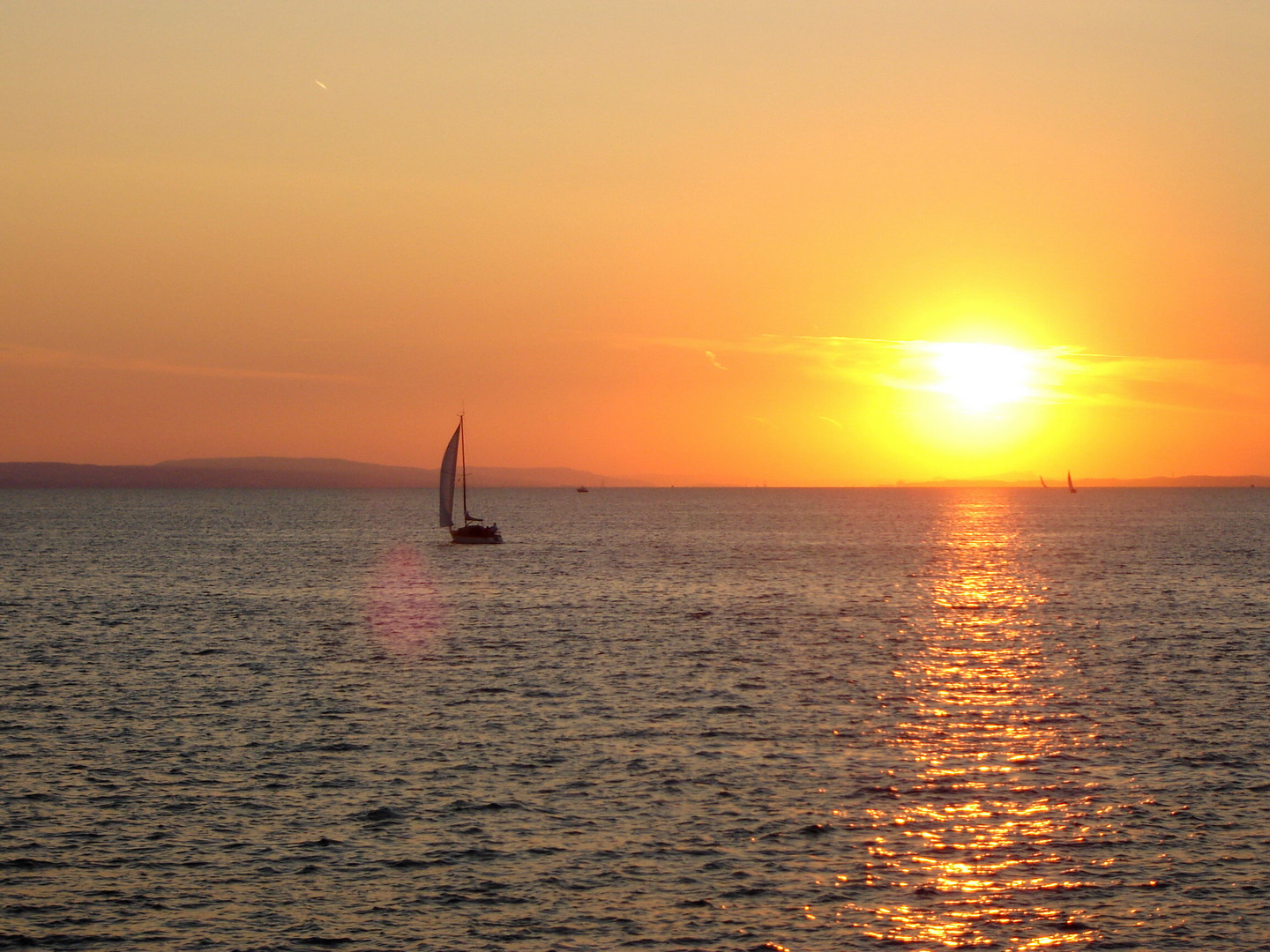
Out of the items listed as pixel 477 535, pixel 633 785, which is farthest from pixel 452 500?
pixel 633 785

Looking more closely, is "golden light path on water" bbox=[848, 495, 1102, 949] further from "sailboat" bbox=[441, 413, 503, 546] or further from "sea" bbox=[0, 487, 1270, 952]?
"sailboat" bbox=[441, 413, 503, 546]

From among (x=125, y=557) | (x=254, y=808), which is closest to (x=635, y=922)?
(x=254, y=808)

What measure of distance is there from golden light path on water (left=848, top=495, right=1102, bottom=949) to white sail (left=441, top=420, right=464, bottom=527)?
87.0 meters

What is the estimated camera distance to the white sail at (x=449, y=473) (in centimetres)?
14238

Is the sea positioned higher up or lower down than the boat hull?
lower down

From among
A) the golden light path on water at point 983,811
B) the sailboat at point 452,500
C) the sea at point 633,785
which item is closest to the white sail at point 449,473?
the sailboat at point 452,500

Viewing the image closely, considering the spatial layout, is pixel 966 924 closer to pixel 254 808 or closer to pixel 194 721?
pixel 254 808

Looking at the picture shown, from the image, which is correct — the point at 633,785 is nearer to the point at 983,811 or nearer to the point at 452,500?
the point at 983,811

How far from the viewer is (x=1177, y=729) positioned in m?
41.9

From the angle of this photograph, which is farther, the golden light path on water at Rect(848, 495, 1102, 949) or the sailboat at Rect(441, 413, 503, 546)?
the sailboat at Rect(441, 413, 503, 546)

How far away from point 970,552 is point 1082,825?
144 m

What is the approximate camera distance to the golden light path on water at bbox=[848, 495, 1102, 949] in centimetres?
2438

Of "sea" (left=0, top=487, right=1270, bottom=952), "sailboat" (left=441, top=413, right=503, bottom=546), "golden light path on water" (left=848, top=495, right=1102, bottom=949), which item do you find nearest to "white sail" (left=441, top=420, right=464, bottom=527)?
"sailboat" (left=441, top=413, right=503, bottom=546)

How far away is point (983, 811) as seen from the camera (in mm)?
31844
